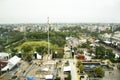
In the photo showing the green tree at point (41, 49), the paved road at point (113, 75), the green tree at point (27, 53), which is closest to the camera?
the paved road at point (113, 75)

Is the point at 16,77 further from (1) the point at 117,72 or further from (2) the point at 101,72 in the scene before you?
(1) the point at 117,72

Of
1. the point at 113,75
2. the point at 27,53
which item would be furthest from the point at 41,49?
the point at 113,75

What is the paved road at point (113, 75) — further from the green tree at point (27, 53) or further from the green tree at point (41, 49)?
the green tree at point (41, 49)

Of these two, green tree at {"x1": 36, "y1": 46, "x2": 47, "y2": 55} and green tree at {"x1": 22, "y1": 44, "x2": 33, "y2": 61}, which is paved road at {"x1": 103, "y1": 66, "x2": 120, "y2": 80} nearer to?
green tree at {"x1": 22, "y1": 44, "x2": 33, "y2": 61}

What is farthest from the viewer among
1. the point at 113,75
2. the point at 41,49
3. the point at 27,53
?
the point at 41,49

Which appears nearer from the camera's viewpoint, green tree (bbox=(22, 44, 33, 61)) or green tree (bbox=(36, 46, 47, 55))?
green tree (bbox=(22, 44, 33, 61))

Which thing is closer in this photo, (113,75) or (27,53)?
(113,75)

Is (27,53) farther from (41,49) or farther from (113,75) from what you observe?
(113,75)

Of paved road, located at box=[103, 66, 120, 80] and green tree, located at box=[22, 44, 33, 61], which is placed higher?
green tree, located at box=[22, 44, 33, 61]

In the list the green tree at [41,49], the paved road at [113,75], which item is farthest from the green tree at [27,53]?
the paved road at [113,75]

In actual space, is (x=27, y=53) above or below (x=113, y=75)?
above

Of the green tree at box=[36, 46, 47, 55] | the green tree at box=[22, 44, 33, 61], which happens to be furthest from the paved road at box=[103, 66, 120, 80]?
the green tree at box=[36, 46, 47, 55]

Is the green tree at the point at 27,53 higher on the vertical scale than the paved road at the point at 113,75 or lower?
higher
